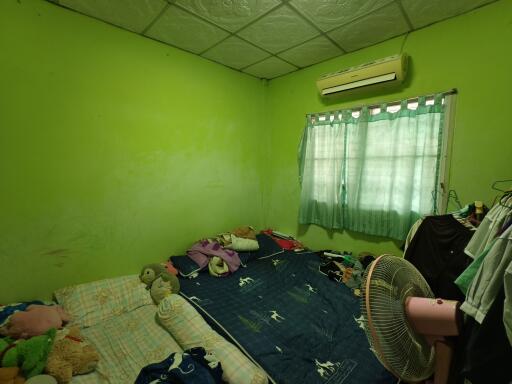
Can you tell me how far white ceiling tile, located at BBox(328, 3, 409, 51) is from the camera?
6.05 feet

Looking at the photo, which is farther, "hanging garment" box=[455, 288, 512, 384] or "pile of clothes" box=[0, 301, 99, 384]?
"pile of clothes" box=[0, 301, 99, 384]

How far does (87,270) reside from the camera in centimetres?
199

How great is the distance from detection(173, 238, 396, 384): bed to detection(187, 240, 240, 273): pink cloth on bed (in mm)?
81

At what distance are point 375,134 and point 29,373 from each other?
2.88 metres

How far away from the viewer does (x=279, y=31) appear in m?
2.07

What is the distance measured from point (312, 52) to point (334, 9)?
2.16ft

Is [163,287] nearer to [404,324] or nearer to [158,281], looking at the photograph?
[158,281]

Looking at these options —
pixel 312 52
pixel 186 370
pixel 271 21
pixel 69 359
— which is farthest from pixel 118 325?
pixel 312 52

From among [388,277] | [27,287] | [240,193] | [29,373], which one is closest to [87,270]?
[27,287]

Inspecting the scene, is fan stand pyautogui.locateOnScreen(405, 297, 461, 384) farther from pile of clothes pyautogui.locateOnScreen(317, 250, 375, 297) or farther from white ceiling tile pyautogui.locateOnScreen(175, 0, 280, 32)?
white ceiling tile pyautogui.locateOnScreen(175, 0, 280, 32)

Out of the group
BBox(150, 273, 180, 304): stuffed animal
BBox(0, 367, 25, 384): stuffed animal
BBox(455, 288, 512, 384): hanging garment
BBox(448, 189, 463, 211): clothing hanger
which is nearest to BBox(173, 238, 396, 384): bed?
BBox(150, 273, 180, 304): stuffed animal

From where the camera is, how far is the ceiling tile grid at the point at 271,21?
68.4 inches

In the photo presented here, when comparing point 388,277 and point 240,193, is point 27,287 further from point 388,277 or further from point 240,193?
point 388,277

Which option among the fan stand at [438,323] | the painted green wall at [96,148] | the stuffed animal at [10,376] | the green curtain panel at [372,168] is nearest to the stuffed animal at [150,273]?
the painted green wall at [96,148]
